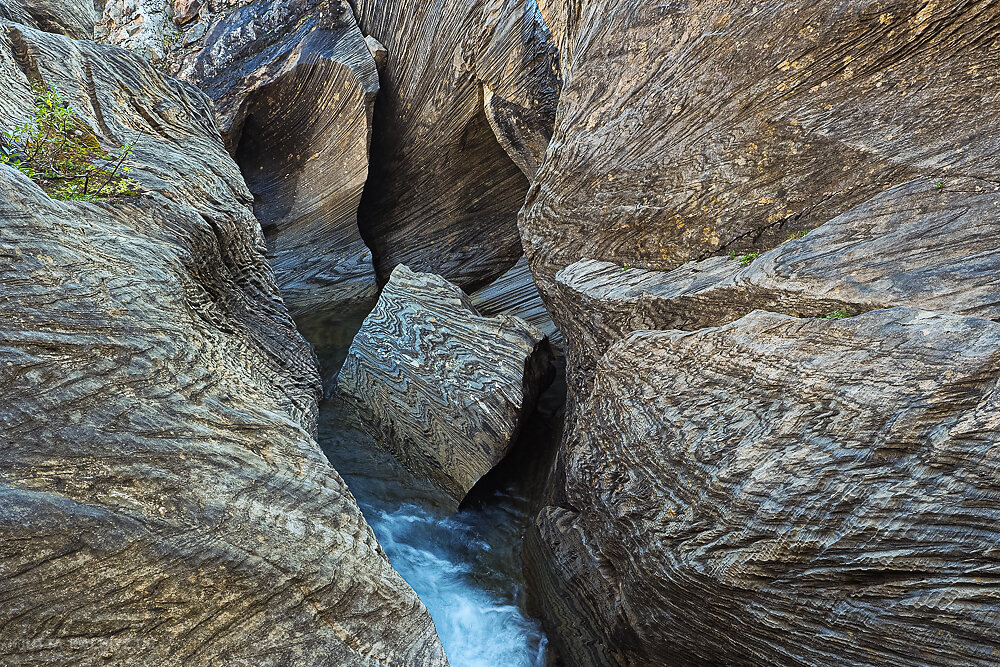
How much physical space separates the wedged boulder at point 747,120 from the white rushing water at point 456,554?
2672 millimetres

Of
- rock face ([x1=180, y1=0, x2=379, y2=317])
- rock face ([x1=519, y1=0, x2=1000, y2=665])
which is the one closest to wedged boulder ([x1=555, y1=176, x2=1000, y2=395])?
rock face ([x1=519, y1=0, x2=1000, y2=665])

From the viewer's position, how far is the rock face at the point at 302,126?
10461mm

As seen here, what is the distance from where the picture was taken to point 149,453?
11.3 feet

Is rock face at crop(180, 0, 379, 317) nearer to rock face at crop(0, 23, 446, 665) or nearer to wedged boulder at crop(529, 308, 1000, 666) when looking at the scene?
rock face at crop(0, 23, 446, 665)

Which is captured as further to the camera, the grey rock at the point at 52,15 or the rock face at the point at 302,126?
the rock face at the point at 302,126

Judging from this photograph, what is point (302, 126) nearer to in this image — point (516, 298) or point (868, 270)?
point (516, 298)

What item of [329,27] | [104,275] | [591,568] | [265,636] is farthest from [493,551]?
[329,27]

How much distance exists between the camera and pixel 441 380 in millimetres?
7699

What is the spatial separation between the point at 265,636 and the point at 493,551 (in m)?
3.92

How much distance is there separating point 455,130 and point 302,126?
2.98m

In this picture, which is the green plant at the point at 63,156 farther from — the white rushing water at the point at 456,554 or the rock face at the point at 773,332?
the white rushing water at the point at 456,554

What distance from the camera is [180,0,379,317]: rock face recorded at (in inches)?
412

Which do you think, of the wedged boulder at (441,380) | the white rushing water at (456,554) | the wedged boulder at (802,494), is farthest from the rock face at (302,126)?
the wedged boulder at (802,494)

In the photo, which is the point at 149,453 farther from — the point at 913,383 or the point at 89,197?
the point at 913,383
